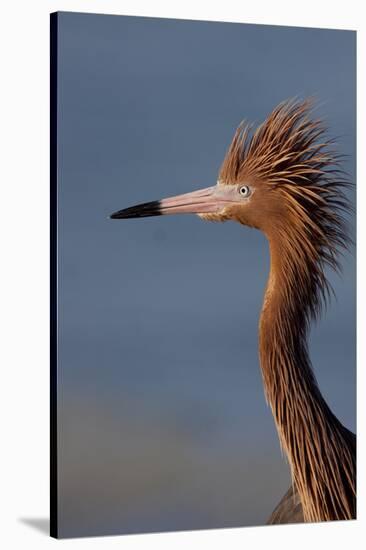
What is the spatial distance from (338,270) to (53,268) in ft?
5.32

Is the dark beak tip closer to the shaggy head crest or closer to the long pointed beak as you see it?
the long pointed beak

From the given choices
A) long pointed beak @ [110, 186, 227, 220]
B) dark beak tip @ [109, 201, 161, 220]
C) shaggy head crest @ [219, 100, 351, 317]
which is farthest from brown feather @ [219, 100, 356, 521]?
dark beak tip @ [109, 201, 161, 220]

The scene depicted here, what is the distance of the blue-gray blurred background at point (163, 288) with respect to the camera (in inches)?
271

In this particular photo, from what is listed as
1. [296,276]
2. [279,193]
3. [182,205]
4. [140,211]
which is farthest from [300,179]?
[140,211]

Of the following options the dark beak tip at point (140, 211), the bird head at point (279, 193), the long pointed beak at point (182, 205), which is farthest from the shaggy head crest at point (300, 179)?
the dark beak tip at point (140, 211)

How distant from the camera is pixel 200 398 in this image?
7184 millimetres

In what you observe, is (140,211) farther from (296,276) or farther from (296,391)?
(296,391)

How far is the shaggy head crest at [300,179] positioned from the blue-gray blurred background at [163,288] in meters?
0.09

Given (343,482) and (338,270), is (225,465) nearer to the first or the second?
(343,482)

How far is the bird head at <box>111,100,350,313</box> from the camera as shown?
7250 mm

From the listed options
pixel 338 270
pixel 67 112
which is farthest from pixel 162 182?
pixel 338 270

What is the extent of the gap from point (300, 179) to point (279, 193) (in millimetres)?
144

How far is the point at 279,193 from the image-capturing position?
726 cm

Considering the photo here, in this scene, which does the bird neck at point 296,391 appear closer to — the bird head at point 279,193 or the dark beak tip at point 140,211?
the bird head at point 279,193
